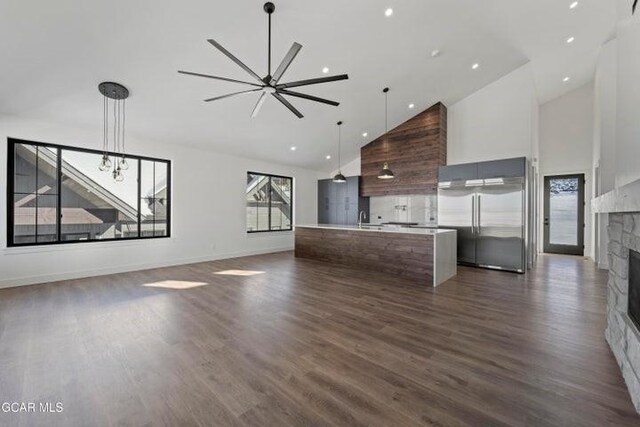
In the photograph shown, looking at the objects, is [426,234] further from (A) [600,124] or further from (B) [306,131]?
(A) [600,124]

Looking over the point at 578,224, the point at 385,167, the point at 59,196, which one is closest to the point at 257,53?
the point at 385,167

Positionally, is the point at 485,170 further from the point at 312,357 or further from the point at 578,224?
the point at 312,357

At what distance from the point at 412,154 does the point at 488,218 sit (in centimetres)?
240

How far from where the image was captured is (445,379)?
2004 millimetres

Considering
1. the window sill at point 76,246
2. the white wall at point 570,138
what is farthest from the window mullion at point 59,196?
the white wall at point 570,138

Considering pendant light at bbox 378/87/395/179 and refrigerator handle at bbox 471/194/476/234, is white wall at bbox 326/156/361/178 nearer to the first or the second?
pendant light at bbox 378/87/395/179

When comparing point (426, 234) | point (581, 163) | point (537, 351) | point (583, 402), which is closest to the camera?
point (583, 402)

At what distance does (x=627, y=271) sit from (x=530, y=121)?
464 cm

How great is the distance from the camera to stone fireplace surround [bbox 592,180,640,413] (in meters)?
1.72

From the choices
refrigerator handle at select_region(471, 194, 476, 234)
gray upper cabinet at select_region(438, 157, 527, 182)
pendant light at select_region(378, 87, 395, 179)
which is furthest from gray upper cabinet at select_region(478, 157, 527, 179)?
pendant light at select_region(378, 87, 395, 179)

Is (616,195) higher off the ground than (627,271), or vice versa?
(616,195)

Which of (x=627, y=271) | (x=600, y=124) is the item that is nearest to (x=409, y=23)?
(x=627, y=271)

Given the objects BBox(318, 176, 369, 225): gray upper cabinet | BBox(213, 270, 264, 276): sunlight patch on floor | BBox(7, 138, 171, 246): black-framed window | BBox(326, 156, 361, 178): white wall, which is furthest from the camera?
BBox(326, 156, 361, 178): white wall

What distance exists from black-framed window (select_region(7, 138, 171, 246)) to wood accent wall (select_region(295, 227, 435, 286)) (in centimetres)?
322
